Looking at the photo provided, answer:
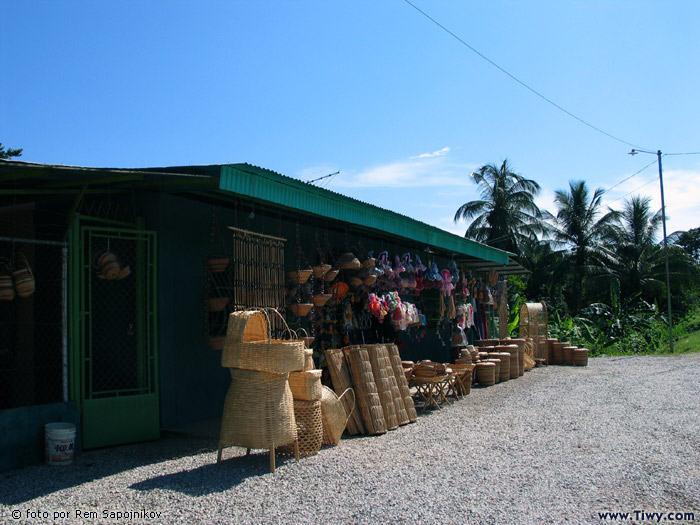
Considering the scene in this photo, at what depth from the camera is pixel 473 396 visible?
10.4 m

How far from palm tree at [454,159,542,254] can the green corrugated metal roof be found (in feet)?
66.8

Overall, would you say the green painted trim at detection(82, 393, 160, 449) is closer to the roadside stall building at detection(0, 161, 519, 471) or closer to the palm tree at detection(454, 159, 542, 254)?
the roadside stall building at detection(0, 161, 519, 471)

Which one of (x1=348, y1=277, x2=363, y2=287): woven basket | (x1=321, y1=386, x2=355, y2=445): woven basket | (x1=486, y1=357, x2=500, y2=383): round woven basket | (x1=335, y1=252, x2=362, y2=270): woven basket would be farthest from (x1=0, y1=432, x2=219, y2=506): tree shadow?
(x1=486, y1=357, x2=500, y2=383): round woven basket

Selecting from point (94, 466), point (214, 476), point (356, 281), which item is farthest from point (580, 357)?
point (94, 466)

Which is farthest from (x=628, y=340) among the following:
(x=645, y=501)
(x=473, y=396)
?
(x=645, y=501)

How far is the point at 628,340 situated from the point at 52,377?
20961 mm

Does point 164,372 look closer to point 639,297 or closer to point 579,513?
point 579,513

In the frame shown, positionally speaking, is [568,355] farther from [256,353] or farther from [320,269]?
[256,353]

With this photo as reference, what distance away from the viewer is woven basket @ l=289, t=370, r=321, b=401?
604 cm

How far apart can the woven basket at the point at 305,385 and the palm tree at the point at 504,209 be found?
86.3 ft

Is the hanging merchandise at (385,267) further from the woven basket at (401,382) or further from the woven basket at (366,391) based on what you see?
the woven basket at (366,391)

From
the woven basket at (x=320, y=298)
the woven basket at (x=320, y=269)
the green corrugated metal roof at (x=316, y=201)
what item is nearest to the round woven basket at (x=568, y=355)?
the green corrugated metal roof at (x=316, y=201)

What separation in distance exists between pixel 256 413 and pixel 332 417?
127 centimetres

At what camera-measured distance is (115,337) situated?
22.9ft
